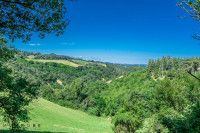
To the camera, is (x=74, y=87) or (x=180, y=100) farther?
(x=74, y=87)

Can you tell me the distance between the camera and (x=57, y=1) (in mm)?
16734

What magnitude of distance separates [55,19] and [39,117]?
2899 inches

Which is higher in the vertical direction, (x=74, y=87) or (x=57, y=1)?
(x=57, y=1)

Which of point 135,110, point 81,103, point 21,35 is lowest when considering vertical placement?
point 81,103

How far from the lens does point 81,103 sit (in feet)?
575

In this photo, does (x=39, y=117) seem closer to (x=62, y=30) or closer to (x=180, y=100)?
(x=180, y=100)

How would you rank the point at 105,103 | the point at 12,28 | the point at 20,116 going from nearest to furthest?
the point at 12,28 < the point at 20,116 < the point at 105,103

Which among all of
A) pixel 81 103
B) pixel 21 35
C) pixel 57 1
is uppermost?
pixel 57 1

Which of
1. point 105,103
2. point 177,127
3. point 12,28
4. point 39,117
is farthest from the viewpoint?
point 105,103

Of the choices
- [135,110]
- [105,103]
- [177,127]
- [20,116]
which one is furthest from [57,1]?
[105,103]

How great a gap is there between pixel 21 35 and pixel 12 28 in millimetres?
499

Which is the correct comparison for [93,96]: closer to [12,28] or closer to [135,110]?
[135,110]

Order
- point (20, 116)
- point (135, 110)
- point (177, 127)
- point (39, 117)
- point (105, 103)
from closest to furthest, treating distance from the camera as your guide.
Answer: point (20, 116) → point (177, 127) → point (135, 110) → point (39, 117) → point (105, 103)

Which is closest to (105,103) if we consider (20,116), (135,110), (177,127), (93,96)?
(93,96)
